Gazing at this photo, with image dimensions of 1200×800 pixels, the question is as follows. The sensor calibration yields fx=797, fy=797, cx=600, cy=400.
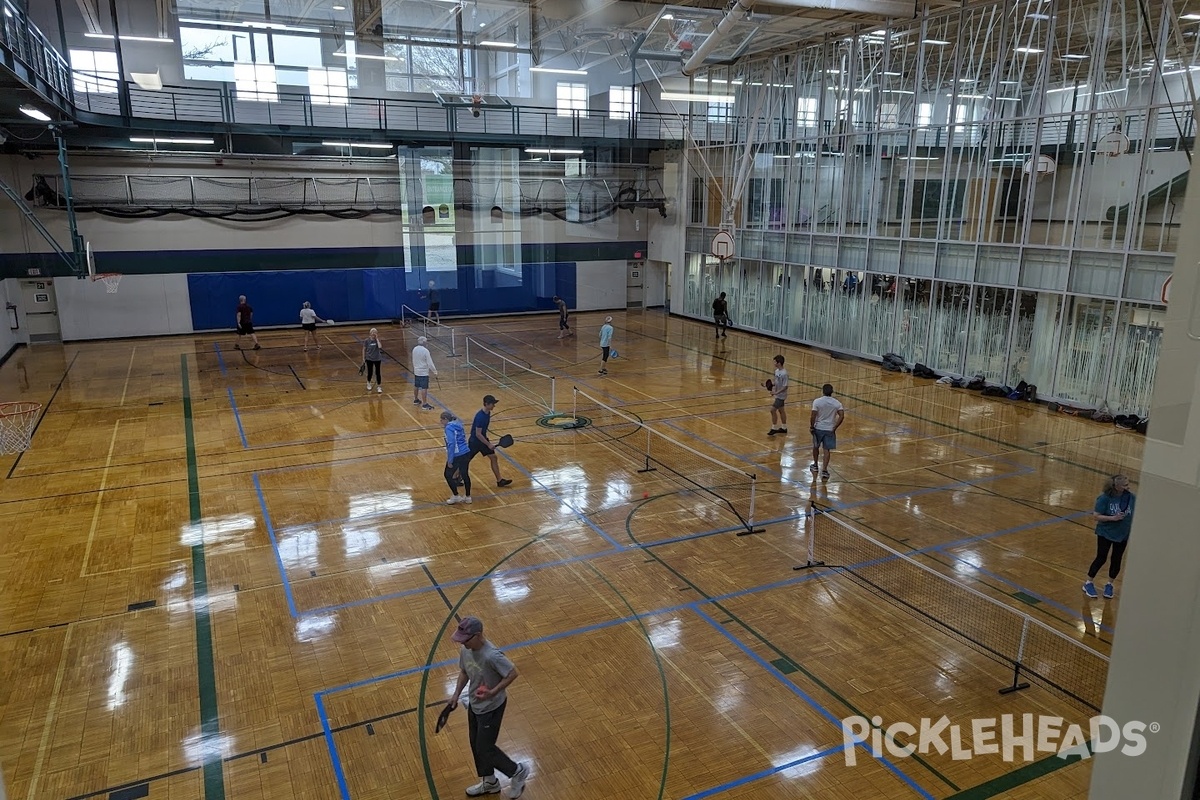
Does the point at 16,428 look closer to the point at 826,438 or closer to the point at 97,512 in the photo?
the point at 97,512

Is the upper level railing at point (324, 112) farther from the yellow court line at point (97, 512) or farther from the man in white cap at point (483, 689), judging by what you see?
the man in white cap at point (483, 689)

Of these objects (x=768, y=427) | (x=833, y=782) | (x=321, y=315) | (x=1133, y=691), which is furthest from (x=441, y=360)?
(x=1133, y=691)

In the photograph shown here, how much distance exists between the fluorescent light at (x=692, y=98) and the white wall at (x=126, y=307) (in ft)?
59.3

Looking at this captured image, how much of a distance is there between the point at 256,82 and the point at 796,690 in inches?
866

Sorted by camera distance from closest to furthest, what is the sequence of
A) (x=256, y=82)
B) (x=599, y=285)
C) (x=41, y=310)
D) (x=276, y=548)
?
1. (x=276, y=548)
2. (x=256, y=82)
3. (x=41, y=310)
4. (x=599, y=285)

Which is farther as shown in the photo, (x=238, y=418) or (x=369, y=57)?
(x=369, y=57)

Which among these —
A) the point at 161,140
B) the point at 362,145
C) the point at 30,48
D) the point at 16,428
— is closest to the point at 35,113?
the point at 30,48

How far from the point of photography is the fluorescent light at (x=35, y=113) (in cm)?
1739

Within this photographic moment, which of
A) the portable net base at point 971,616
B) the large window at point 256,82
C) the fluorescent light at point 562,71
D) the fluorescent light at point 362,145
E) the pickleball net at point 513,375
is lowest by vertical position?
the portable net base at point 971,616

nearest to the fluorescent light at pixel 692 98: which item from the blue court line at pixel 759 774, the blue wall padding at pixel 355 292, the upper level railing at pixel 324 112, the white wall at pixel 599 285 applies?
the upper level railing at pixel 324 112

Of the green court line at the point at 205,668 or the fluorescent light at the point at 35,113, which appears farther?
the fluorescent light at the point at 35,113

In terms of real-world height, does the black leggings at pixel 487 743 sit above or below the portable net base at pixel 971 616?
above

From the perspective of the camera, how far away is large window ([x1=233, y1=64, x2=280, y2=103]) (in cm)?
2092

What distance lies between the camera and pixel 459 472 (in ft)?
39.7
